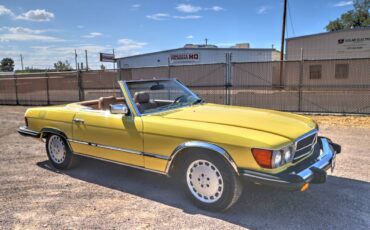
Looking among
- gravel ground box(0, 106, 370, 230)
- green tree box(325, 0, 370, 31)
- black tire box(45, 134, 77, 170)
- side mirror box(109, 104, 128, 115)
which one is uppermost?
green tree box(325, 0, 370, 31)

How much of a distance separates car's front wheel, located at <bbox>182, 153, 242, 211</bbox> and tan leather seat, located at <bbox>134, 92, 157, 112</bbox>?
1.15 meters

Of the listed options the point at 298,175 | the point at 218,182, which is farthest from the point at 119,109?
the point at 298,175

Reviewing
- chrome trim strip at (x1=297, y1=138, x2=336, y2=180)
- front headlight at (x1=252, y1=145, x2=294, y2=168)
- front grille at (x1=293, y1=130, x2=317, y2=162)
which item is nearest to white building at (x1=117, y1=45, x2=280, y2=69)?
chrome trim strip at (x1=297, y1=138, x2=336, y2=180)

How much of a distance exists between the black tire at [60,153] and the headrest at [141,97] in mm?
1594

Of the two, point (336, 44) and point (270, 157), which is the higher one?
point (336, 44)

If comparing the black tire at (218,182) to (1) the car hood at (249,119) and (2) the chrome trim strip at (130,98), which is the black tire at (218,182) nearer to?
(1) the car hood at (249,119)

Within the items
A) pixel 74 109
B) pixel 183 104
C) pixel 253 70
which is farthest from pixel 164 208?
pixel 253 70

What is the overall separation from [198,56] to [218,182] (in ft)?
100

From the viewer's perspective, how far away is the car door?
4152mm

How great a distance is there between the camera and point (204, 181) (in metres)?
3.66

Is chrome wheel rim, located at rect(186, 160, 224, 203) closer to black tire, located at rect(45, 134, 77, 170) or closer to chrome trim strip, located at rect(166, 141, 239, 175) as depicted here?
chrome trim strip, located at rect(166, 141, 239, 175)

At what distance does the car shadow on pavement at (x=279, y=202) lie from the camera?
3445 millimetres

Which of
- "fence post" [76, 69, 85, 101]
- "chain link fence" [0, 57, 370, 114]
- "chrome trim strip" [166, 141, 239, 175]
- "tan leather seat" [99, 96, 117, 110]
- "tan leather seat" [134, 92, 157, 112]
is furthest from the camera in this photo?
"fence post" [76, 69, 85, 101]

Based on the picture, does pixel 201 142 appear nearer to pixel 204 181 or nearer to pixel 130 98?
pixel 204 181
